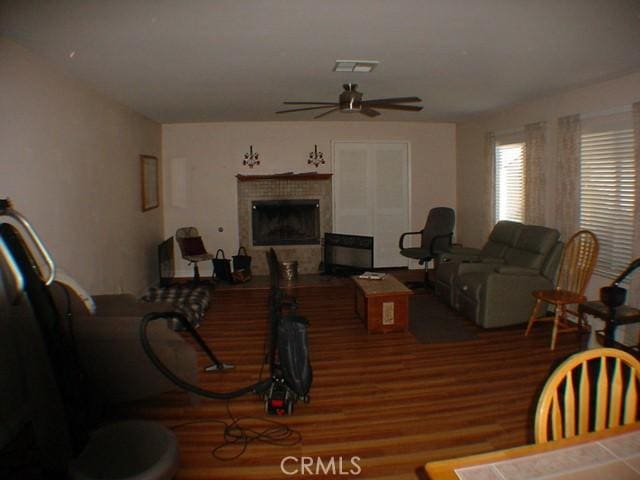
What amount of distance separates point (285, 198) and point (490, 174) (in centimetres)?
308

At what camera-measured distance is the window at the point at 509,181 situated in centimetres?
604

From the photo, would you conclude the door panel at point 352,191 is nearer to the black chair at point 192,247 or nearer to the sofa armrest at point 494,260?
the black chair at point 192,247

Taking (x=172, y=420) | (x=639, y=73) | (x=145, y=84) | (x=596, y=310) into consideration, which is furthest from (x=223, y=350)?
(x=639, y=73)

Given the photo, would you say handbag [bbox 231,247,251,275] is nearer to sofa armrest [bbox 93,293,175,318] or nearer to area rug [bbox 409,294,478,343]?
area rug [bbox 409,294,478,343]

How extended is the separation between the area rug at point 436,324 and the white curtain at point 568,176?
1.48 m

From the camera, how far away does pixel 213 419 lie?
3.10 m

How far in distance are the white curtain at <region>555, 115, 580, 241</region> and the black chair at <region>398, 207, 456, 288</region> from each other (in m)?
1.54

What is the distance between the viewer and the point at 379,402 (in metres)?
3.30

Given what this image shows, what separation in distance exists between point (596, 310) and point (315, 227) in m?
4.59

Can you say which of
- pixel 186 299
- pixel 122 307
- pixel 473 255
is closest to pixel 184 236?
pixel 186 299

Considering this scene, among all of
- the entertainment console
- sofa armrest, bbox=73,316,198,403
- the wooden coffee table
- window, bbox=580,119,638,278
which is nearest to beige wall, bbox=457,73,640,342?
window, bbox=580,119,638,278

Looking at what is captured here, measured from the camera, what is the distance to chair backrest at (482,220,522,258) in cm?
558

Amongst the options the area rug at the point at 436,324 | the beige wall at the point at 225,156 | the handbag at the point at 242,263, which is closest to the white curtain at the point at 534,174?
the area rug at the point at 436,324

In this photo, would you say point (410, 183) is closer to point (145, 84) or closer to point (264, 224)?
point (264, 224)
